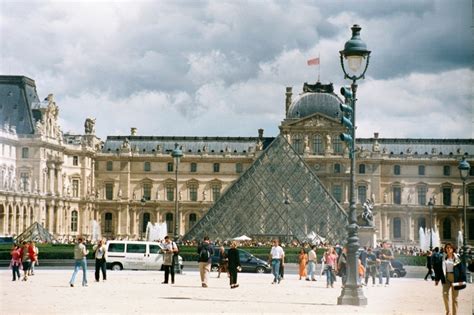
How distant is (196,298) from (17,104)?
60241mm

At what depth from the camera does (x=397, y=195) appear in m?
85.1

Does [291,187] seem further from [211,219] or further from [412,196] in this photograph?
[412,196]

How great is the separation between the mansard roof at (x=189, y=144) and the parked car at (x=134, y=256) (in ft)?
186

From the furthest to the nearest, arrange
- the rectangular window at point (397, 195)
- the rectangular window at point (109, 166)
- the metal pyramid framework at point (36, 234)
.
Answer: the rectangular window at point (109, 166)
the rectangular window at point (397, 195)
the metal pyramid framework at point (36, 234)

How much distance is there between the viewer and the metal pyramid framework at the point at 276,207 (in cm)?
5316

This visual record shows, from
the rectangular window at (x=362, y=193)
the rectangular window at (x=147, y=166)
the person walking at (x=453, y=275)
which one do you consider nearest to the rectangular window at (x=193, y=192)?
the rectangular window at (x=147, y=166)

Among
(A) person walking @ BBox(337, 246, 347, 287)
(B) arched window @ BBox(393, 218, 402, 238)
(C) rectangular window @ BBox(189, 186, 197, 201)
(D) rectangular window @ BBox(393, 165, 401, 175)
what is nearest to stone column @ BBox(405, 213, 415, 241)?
(B) arched window @ BBox(393, 218, 402, 238)

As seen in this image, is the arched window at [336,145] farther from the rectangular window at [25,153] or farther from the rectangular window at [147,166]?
the rectangular window at [25,153]

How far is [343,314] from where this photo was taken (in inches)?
619

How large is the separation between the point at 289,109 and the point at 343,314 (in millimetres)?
70316

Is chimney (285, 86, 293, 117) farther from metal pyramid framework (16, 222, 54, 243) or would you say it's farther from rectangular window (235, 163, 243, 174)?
metal pyramid framework (16, 222, 54, 243)

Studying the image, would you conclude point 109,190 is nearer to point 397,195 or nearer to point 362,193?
point 362,193

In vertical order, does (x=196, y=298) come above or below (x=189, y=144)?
below

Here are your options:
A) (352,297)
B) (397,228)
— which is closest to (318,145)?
(397,228)
